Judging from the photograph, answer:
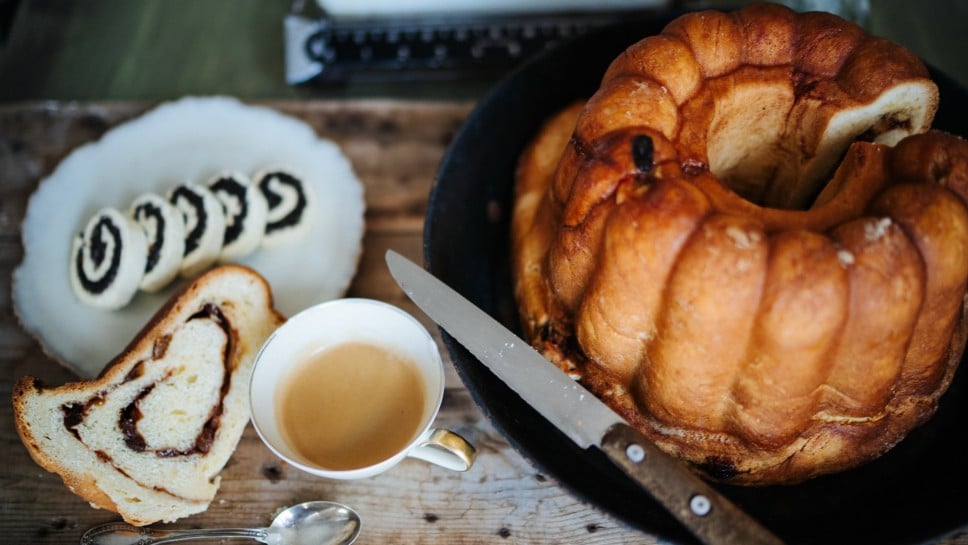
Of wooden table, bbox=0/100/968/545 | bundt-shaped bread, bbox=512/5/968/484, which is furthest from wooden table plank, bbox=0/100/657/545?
bundt-shaped bread, bbox=512/5/968/484

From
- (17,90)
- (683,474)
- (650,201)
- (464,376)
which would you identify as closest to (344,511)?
(464,376)

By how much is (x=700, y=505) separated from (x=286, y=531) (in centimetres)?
80

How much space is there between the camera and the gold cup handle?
133 cm

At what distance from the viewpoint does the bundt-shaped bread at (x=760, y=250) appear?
3.50 feet

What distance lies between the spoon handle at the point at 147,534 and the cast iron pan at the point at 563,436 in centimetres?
54

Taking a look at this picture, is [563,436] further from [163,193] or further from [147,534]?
[163,193]

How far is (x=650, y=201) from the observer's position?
112cm

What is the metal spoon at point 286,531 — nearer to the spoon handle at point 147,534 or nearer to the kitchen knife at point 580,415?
the spoon handle at point 147,534

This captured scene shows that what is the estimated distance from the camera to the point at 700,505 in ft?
3.52

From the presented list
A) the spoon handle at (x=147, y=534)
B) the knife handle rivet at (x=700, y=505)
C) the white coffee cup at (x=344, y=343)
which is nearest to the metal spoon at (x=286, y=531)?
the spoon handle at (x=147, y=534)

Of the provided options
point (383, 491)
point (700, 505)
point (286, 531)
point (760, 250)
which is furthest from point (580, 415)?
point (286, 531)

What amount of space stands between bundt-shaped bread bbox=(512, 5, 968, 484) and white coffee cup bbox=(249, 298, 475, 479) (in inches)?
9.2

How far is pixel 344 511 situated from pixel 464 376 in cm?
41

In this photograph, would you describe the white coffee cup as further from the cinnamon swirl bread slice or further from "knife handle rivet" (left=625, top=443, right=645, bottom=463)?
"knife handle rivet" (left=625, top=443, right=645, bottom=463)
